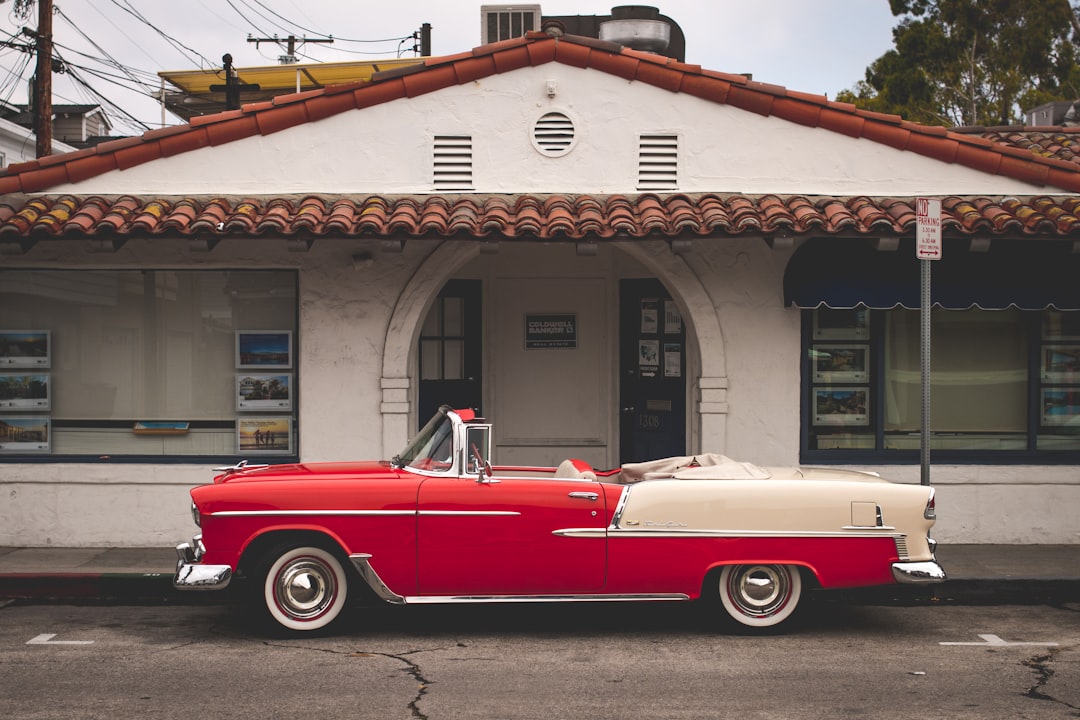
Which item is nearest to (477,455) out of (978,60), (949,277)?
(949,277)

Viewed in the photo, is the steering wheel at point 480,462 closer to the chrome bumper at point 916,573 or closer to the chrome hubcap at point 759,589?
the chrome hubcap at point 759,589

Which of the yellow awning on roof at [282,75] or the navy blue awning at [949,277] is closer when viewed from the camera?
the navy blue awning at [949,277]

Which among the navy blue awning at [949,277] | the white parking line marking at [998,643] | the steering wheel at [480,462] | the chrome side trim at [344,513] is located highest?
the navy blue awning at [949,277]

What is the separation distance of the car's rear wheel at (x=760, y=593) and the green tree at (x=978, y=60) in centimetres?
2887

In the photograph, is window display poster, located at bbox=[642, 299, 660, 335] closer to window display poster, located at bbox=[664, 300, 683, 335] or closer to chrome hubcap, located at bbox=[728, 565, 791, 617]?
window display poster, located at bbox=[664, 300, 683, 335]

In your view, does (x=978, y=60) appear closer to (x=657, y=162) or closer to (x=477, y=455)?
(x=657, y=162)

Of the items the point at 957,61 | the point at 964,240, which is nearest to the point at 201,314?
the point at 964,240

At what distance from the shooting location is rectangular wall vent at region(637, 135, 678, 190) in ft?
34.1

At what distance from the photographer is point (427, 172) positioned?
10.4 meters

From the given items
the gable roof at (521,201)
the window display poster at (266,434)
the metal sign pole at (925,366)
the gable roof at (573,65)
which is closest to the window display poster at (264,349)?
the window display poster at (266,434)

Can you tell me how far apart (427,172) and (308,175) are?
108 centimetres

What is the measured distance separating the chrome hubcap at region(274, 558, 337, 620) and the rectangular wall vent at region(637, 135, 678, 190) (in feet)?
16.1

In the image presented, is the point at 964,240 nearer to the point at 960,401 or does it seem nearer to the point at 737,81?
the point at 960,401

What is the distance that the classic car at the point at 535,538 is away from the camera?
7.02m
